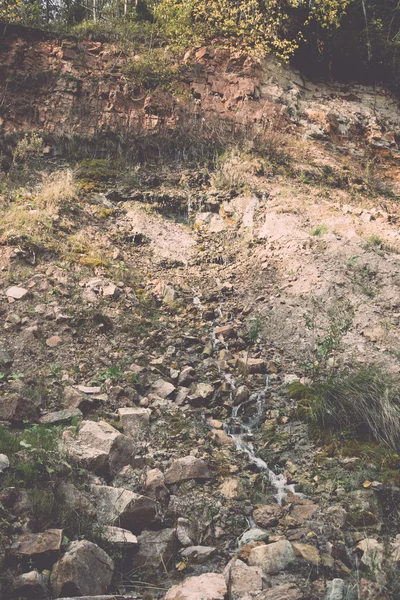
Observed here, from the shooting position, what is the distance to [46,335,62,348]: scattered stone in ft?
18.5

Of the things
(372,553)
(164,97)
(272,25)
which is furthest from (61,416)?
(272,25)

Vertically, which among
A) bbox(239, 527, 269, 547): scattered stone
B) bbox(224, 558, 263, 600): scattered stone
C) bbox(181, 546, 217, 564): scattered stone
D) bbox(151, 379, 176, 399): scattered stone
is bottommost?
bbox(151, 379, 176, 399): scattered stone

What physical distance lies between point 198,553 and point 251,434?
1.78m

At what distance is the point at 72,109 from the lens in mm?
12031

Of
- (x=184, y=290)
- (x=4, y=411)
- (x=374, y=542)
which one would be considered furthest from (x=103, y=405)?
(x=184, y=290)

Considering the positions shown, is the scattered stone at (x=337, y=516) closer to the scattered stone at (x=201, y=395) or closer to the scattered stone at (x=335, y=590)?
the scattered stone at (x=335, y=590)

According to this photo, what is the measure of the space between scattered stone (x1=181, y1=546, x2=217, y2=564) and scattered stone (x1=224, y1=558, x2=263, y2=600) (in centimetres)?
28

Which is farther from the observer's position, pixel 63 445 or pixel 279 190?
pixel 279 190

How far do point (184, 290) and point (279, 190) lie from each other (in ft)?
12.5

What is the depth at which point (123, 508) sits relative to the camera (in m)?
3.21

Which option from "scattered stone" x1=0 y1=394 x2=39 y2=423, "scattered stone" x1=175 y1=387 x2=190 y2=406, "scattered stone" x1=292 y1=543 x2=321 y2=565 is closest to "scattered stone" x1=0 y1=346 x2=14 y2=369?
"scattered stone" x1=0 y1=394 x2=39 y2=423

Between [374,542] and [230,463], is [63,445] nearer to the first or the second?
[230,463]

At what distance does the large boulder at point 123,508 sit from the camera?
318cm

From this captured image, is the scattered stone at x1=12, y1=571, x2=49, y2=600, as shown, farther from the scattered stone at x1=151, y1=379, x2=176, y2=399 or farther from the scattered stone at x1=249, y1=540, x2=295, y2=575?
the scattered stone at x1=151, y1=379, x2=176, y2=399
